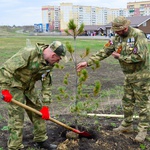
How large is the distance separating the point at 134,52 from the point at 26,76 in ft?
5.47

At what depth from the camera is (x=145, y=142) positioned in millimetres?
4832

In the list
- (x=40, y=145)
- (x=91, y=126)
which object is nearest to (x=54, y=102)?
(x=91, y=126)

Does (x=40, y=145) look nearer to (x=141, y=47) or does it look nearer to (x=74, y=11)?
(x=141, y=47)

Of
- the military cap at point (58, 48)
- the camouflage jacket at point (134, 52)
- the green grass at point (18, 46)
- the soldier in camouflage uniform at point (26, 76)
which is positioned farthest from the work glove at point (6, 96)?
the green grass at point (18, 46)

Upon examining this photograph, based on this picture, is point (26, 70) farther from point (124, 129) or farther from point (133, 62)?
point (124, 129)

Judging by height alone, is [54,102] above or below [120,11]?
below

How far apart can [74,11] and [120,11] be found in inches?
1089

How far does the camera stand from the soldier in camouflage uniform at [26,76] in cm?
382

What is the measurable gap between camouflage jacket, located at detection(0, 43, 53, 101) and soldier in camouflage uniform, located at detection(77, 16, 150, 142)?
0.80 meters

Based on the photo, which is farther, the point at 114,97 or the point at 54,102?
the point at 114,97

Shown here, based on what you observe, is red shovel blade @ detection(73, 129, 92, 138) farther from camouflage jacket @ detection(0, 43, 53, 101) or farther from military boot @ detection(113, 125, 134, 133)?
camouflage jacket @ detection(0, 43, 53, 101)

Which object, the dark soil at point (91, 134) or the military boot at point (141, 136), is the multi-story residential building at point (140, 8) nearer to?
the dark soil at point (91, 134)

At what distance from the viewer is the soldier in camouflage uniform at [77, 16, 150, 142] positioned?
454 cm

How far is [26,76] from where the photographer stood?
4000 millimetres
